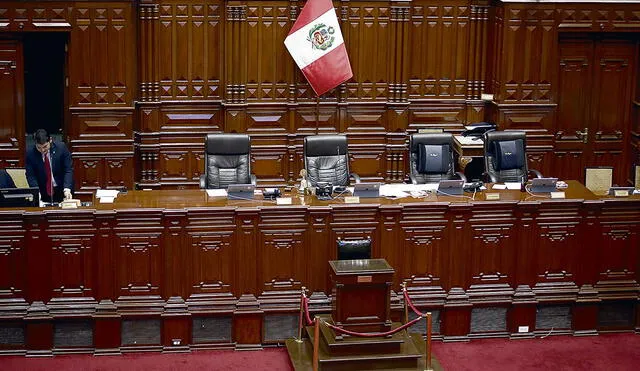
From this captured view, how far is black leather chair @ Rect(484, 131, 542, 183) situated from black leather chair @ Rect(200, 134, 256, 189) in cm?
245

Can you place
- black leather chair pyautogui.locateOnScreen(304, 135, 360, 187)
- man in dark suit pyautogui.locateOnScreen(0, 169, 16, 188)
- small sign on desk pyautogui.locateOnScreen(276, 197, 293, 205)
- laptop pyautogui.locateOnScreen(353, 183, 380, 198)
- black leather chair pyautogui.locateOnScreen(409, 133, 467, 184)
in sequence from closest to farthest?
small sign on desk pyautogui.locateOnScreen(276, 197, 293, 205) < laptop pyautogui.locateOnScreen(353, 183, 380, 198) < man in dark suit pyautogui.locateOnScreen(0, 169, 16, 188) < black leather chair pyautogui.locateOnScreen(304, 135, 360, 187) < black leather chair pyautogui.locateOnScreen(409, 133, 467, 184)

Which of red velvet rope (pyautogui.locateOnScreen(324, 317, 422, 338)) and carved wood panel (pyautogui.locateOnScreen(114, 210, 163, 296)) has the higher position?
carved wood panel (pyautogui.locateOnScreen(114, 210, 163, 296))

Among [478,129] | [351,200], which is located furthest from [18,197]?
[478,129]

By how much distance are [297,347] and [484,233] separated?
1894 mm

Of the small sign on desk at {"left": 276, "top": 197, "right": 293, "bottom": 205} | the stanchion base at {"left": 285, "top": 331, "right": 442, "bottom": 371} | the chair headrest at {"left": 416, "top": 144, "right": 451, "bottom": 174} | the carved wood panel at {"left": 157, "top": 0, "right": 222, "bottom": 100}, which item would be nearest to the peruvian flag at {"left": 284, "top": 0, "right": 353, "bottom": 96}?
the carved wood panel at {"left": 157, "top": 0, "right": 222, "bottom": 100}

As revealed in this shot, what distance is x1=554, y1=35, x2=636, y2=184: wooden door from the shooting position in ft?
42.3

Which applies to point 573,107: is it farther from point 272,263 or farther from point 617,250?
point 272,263

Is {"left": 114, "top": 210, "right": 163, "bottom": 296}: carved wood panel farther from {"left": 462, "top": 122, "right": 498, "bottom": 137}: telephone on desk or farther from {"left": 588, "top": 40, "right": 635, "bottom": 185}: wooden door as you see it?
{"left": 588, "top": 40, "right": 635, "bottom": 185}: wooden door

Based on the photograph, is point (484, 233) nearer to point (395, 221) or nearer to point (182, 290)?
point (395, 221)

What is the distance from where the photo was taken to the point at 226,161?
1086 centimetres

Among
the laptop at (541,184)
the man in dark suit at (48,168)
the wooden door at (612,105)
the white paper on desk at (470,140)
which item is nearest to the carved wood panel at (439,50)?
the white paper on desk at (470,140)

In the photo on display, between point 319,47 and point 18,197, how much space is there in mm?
4523

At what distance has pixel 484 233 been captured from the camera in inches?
365

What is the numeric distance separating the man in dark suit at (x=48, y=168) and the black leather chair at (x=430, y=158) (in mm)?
3443
